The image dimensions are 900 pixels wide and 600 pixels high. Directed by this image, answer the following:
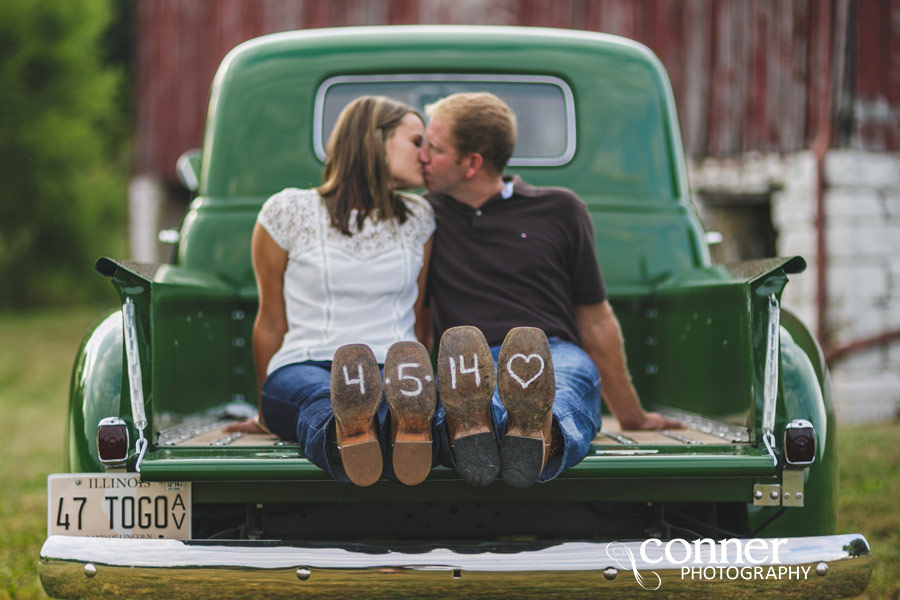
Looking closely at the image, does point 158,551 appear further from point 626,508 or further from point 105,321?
point 626,508

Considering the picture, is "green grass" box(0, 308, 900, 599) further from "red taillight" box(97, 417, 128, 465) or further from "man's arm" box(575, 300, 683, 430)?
"red taillight" box(97, 417, 128, 465)

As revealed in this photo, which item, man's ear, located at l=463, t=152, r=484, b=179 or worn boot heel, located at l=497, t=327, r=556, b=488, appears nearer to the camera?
worn boot heel, located at l=497, t=327, r=556, b=488

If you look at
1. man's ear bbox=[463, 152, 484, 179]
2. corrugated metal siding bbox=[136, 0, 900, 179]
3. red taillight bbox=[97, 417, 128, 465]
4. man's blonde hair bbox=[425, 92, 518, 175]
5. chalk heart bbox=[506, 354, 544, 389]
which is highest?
corrugated metal siding bbox=[136, 0, 900, 179]

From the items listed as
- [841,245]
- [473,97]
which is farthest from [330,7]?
[473,97]

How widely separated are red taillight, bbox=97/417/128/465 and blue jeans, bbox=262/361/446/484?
426 mm

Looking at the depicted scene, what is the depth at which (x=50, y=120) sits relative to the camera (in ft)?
62.4

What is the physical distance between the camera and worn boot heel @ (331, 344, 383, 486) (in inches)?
86.7

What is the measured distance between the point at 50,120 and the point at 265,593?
18.7m

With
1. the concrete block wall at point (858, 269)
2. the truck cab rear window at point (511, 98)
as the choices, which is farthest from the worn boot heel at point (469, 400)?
the concrete block wall at point (858, 269)

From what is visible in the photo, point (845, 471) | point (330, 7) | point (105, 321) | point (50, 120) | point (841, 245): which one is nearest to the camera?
point (105, 321)

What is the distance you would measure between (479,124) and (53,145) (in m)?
17.9

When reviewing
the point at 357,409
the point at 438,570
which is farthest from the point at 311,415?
the point at 438,570

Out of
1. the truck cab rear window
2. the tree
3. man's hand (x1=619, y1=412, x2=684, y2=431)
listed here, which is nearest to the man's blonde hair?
the truck cab rear window

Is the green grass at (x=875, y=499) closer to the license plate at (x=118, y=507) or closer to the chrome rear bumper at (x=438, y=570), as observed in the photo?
the chrome rear bumper at (x=438, y=570)
